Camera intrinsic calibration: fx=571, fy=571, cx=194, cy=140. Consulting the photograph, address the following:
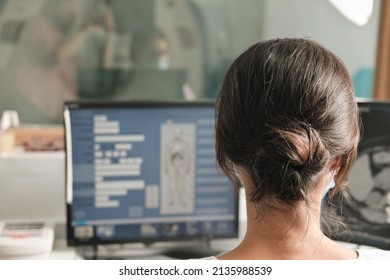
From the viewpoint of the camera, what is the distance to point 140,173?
4.43 ft

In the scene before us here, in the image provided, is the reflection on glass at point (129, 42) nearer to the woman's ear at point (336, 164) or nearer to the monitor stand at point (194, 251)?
the monitor stand at point (194, 251)

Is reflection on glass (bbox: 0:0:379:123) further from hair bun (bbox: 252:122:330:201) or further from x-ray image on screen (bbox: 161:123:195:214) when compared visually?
hair bun (bbox: 252:122:330:201)

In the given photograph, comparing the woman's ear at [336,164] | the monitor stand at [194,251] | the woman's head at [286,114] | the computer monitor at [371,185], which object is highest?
the woman's head at [286,114]

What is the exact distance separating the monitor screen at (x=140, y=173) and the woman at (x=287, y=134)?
0.55 m

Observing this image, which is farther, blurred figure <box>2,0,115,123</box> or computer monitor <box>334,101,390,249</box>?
blurred figure <box>2,0,115,123</box>

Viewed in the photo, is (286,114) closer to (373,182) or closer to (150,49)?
(373,182)

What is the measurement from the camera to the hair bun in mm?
755

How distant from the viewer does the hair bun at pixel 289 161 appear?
0.75 metres

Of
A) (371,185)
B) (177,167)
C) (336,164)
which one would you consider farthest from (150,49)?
(336,164)

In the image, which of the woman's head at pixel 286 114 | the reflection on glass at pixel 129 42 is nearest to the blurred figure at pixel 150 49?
the reflection on glass at pixel 129 42

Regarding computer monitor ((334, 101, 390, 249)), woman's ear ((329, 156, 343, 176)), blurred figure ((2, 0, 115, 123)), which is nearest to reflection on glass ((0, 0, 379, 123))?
blurred figure ((2, 0, 115, 123))

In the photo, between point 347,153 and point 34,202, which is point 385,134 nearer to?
point 347,153

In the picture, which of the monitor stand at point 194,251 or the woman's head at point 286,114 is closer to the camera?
the woman's head at point 286,114

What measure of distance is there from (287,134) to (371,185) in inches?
26.1
